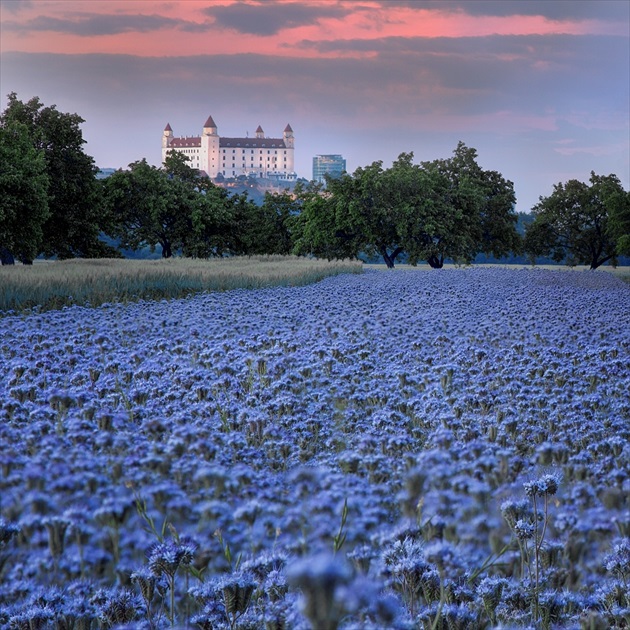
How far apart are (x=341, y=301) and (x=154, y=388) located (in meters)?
10.2

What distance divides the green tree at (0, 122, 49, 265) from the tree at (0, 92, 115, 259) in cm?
505

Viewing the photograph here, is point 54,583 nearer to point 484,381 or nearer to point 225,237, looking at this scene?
point 484,381

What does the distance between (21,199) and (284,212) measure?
34.0 m

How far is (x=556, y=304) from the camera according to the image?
1559cm

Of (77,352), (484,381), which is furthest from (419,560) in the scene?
(77,352)

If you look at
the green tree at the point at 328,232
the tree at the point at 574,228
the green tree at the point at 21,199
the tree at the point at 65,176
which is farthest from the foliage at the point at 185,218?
the tree at the point at 574,228

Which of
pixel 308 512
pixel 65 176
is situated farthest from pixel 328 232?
pixel 308 512

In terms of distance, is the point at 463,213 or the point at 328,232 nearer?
the point at 328,232

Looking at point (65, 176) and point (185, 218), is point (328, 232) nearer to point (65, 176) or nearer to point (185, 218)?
point (185, 218)

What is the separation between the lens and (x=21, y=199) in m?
33.7

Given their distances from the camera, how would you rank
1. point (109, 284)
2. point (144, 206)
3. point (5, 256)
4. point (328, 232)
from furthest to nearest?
1. point (144, 206)
2. point (328, 232)
3. point (5, 256)
4. point (109, 284)

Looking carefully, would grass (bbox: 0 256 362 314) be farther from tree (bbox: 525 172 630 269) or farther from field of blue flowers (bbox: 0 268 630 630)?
tree (bbox: 525 172 630 269)

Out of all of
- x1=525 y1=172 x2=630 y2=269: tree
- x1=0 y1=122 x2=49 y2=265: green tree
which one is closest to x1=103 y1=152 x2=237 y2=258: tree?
x1=0 y1=122 x2=49 y2=265: green tree

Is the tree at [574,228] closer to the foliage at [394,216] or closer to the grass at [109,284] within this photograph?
the foliage at [394,216]
